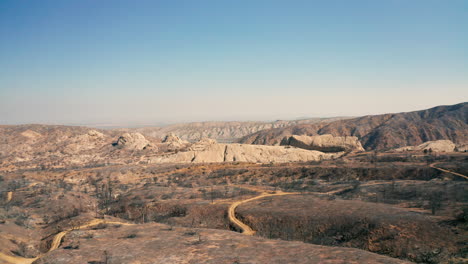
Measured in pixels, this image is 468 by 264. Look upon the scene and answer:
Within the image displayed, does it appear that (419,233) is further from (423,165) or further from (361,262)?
(423,165)

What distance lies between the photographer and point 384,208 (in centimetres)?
1867

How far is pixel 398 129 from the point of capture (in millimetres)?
103125

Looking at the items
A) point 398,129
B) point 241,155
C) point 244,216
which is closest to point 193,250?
point 244,216

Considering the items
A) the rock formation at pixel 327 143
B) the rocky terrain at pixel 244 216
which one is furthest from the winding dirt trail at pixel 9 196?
the rock formation at pixel 327 143

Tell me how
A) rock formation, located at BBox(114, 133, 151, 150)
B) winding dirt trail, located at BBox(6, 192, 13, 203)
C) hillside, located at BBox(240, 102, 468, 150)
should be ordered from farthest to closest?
hillside, located at BBox(240, 102, 468, 150) < rock formation, located at BBox(114, 133, 151, 150) < winding dirt trail, located at BBox(6, 192, 13, 203)

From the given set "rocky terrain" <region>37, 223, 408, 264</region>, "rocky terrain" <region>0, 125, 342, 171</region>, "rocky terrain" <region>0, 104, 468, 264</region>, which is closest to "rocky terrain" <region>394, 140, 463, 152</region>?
"rocky terrain" <region>0, 125, 342, 171</region>

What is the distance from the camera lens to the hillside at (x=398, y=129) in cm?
9531

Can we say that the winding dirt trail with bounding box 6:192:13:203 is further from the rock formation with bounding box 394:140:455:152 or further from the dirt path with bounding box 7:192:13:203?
the rock formation with bounding box 394:140:455:152

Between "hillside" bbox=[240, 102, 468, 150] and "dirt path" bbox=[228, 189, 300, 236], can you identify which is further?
"hillside" bbox=[240, 102, 468, 150]

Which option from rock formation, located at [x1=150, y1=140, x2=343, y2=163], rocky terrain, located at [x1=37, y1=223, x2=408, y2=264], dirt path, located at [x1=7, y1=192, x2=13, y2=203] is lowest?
dirt path, located at [x1=7, y1=192, x2=13, y2=203]

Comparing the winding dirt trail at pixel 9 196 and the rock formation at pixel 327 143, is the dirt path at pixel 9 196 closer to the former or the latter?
the winding dirt trail at pixel 9 196

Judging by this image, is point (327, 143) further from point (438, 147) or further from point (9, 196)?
point (9, 196)

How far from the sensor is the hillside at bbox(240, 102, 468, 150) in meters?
95.3

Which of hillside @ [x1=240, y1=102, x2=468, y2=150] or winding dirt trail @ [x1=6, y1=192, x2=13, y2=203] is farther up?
hillside @ [x1=240, y1=102, x2=468, y2=150]
